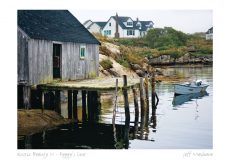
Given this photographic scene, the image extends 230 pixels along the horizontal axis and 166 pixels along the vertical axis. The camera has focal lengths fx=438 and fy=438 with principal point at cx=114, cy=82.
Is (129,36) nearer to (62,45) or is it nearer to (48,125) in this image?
(62,45)

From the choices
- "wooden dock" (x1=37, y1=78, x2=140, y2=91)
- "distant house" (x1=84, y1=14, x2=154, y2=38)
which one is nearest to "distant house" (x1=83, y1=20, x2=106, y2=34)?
"distant house" (x1=84, y1=14, x2=154, y2=38)

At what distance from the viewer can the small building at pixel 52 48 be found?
711 inches

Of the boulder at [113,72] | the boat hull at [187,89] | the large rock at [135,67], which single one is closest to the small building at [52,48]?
the boat hull at [187,89]

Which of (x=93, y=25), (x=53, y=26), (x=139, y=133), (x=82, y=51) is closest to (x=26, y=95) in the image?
(x=53, y=26)

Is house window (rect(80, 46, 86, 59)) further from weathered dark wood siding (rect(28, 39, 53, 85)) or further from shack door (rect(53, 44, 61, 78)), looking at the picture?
weathered dark wood siding (rect(28, 39, 53, 85))

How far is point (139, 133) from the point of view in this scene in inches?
731

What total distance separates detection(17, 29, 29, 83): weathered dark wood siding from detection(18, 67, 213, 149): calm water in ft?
8.58

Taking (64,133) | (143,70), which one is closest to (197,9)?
(64,133)

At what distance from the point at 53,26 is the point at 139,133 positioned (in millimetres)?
6515

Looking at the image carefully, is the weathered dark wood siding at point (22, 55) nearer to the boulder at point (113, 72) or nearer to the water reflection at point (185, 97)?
the water reflection at point (185, 97)

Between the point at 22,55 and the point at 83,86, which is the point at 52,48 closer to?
the point at 22,55

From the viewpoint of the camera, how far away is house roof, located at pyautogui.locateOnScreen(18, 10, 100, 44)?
59.7 feet
